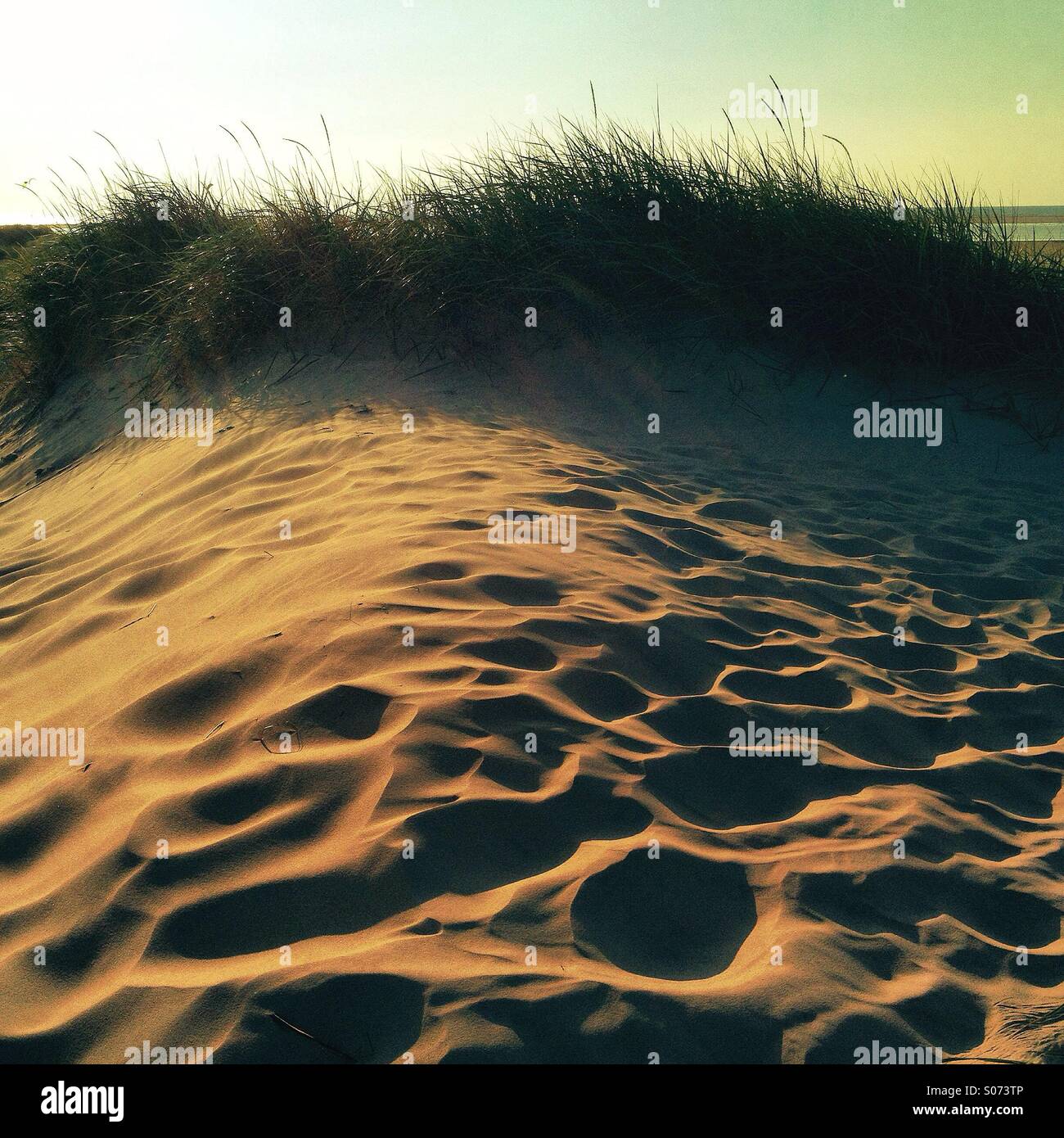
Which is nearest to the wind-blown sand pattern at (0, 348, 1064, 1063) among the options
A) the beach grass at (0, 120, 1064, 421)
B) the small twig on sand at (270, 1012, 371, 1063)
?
the small twig on sand at (270, 1012, 371, 1063)

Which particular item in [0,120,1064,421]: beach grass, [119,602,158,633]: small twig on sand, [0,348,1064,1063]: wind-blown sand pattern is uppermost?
[0,120,1064,421]: beach grass

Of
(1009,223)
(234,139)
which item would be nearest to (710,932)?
(1009,223)

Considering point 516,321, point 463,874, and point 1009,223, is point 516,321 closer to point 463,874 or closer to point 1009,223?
point 1009,223

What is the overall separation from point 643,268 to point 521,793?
5070 millimetres

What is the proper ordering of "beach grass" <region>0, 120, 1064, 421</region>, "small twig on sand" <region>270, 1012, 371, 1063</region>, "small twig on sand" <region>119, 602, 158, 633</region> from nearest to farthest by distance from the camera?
"small twig on sand" <region>270, 1012, 371, 1063</region>
"small twig on sand" <region>119, 602, 158, 633</region>
"beach grass" <region>0, 120, 1064, 421</region>

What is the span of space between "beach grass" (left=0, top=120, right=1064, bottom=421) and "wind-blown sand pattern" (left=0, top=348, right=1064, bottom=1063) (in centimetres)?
262

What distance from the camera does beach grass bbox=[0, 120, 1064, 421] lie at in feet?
21.2

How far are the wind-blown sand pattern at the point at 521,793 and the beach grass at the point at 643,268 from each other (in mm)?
2623

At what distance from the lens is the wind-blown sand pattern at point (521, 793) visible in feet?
5.82

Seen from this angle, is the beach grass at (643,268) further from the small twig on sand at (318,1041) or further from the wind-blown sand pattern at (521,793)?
the small twig on sand at (318,1041)

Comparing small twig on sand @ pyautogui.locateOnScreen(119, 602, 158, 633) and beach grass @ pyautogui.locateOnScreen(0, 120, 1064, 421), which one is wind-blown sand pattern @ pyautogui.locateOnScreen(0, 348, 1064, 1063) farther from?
beach grass @ pyautogui.locateOnScreen(0, 120, 1064, 421)

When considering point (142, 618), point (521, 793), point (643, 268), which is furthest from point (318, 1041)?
point (643, 268)

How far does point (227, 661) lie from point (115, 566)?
1623mm

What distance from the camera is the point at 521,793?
2289 millimetres
